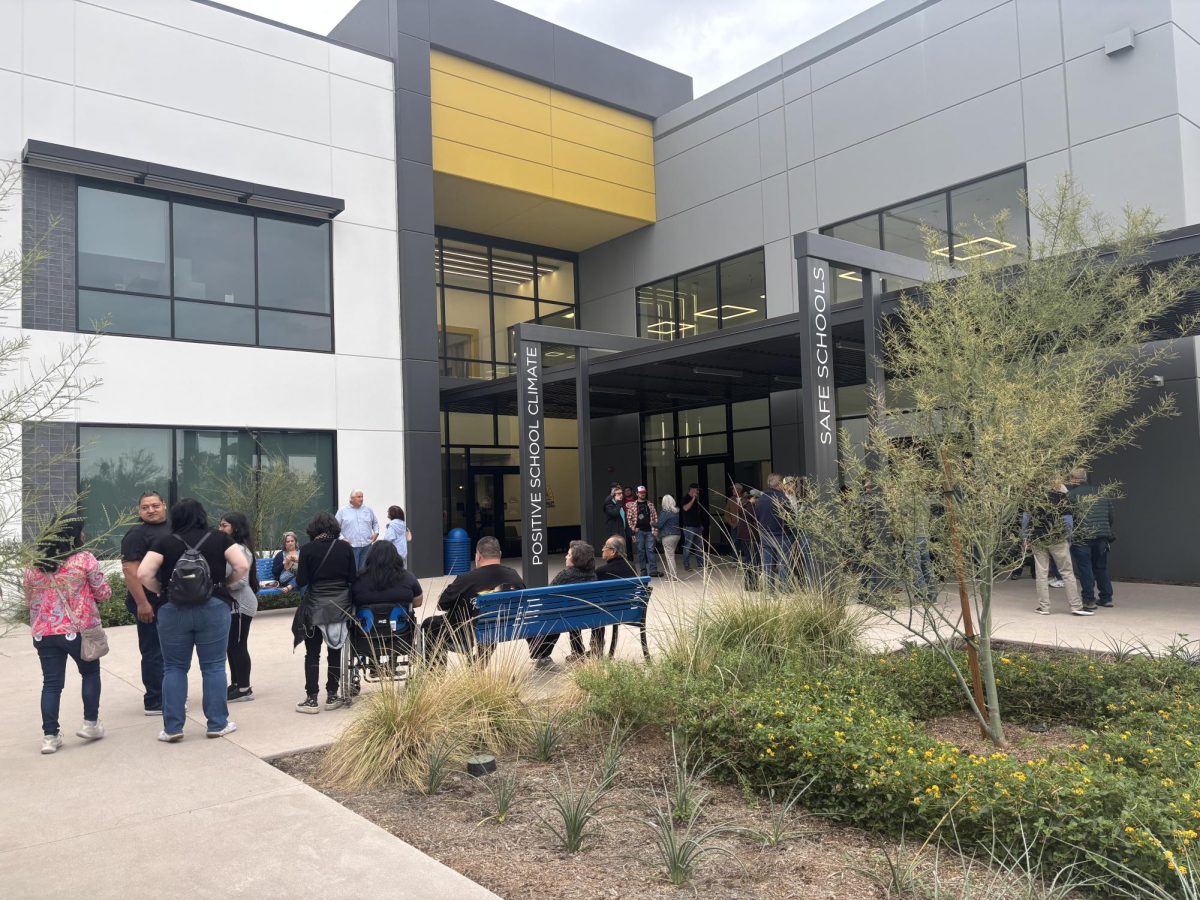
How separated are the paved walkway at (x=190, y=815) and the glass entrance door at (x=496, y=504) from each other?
43.3 feet

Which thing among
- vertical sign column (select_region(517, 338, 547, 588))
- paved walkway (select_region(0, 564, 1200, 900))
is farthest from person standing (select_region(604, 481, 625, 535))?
paved walkway (select_region(0, 564, 1200, 900))

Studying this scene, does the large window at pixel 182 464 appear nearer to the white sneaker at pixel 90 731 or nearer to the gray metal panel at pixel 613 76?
the white sneaker at pixel 90 731

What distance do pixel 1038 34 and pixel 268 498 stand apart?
541 inches

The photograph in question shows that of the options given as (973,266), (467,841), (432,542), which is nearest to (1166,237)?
(973,266)

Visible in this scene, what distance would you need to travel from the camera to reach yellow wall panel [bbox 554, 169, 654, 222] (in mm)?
19453

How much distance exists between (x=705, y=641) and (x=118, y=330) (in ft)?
37.7

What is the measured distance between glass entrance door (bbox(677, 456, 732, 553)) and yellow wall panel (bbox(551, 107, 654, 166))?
7.27 meters

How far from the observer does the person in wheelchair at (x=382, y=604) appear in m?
6.41

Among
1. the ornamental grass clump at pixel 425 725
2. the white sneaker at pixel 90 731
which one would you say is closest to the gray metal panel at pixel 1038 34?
the ornamental grass clump at pixel 425 725

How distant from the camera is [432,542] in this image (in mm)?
16312

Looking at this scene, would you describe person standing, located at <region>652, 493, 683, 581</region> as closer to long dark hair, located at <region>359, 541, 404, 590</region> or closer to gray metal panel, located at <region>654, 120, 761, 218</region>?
gray metal panel, located at <region>654, 120, 761, 218</region>

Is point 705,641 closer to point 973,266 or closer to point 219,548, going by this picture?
point 219,548

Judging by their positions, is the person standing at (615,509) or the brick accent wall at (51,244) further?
the person standing at (615,509)

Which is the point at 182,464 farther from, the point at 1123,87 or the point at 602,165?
the point at 1123,87
